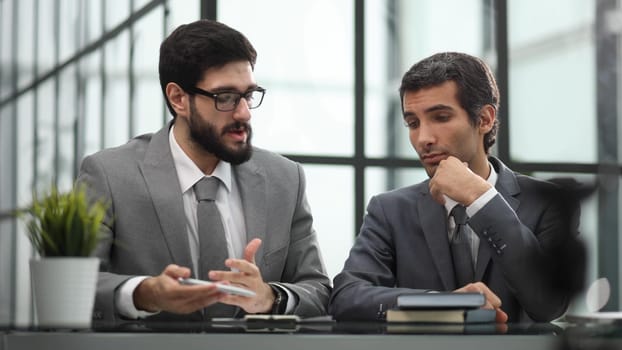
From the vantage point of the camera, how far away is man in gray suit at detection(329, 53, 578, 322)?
272cm

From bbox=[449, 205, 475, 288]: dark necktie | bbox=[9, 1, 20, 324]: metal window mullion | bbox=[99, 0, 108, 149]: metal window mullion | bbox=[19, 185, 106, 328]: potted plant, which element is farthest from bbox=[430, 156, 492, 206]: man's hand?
bbox=[9, 1, 20, 324]: metal window mullion

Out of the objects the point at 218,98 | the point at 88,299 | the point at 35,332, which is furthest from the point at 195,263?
the point at 35,332

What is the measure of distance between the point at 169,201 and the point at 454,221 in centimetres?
82

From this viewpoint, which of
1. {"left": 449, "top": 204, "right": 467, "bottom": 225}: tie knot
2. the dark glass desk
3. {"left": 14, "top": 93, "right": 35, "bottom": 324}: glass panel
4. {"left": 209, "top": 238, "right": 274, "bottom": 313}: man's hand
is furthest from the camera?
{"left": 14, "top": 93, "right": 35, "bottom": 324}: glass panel

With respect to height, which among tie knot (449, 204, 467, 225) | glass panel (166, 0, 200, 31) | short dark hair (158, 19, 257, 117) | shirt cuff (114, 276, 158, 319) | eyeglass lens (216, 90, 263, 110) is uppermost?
glass panel (166, 0, 200, 31)

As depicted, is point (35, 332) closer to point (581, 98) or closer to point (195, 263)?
point (195, 263)

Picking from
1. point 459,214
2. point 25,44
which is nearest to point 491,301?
point 459,214

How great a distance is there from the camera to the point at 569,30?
272 inches

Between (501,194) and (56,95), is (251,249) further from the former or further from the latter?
(56,95)

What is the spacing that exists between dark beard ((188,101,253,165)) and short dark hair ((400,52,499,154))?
49 centimetres

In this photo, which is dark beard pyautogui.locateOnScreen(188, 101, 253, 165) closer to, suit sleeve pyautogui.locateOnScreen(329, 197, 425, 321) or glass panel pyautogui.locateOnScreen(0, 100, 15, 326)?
suit sleeve pyautogui.locateOnScreen(329, 197, 425, 321)

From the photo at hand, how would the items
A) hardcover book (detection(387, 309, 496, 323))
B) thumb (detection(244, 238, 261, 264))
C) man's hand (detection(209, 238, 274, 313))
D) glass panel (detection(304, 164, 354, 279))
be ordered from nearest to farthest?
hardcover book (detection(387, 309, 496, 323)) < man's hand (detection(209, 238, 274, 313)) < thumb (detection(244, 238, 261, 264)) < glass panel (detection(304, 164, 354, 279))

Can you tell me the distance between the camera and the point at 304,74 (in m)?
6.45

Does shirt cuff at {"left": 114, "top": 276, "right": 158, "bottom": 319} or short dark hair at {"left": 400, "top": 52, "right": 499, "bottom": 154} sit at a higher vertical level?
short dark hair at {"left": 400, "top": 52, "right": 499, "bottom": 154}
